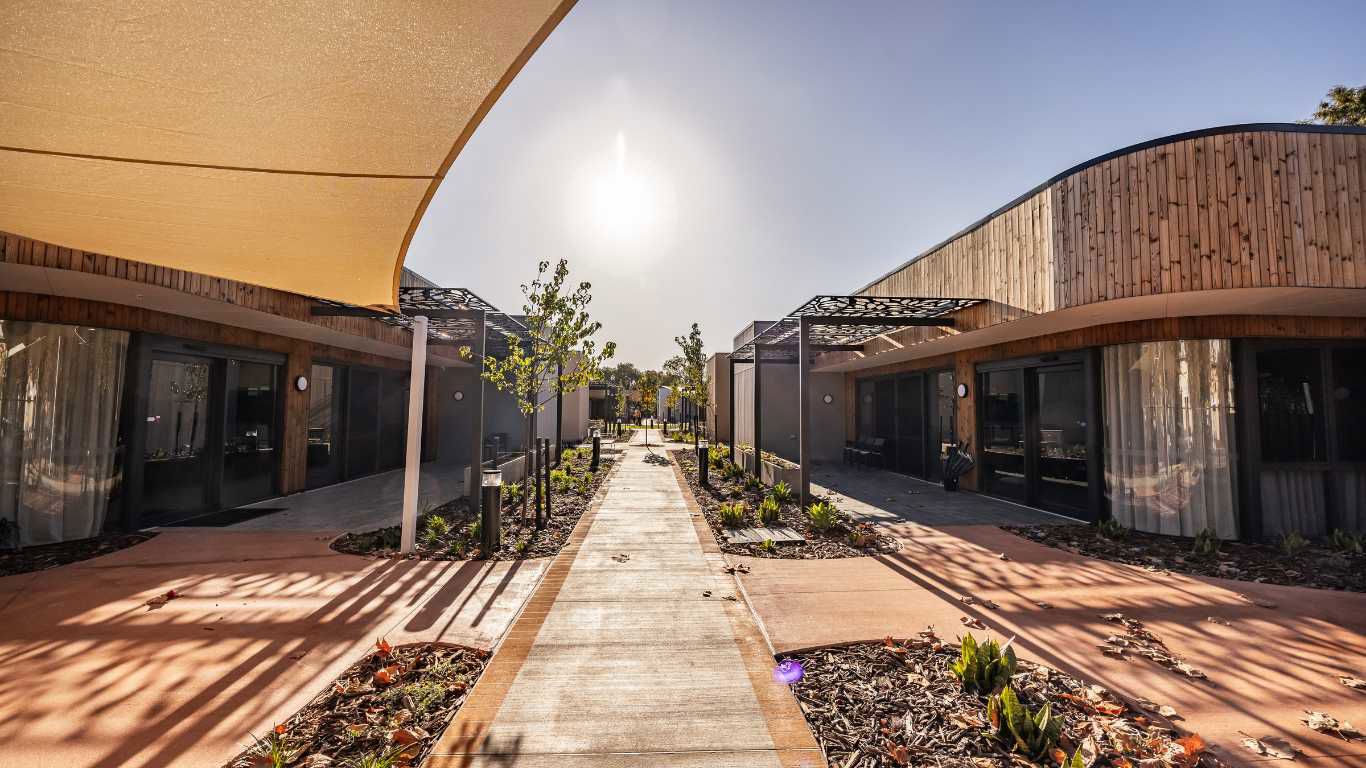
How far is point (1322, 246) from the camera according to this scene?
543 centimetres

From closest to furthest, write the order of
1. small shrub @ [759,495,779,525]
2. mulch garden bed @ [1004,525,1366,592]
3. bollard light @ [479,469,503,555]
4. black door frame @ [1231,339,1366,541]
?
mulch garden bed @ [1004,525,1366,592], bollard light @ [479,469,503,555], black door frame @ [1231,339,1366,541], small shrub @ [759,495,779,525]

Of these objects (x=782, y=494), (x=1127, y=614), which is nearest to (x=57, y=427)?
(x=782, y=494)

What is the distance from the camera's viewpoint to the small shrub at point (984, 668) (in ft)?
9.82

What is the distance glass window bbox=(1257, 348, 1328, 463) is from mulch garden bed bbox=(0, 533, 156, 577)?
15.1m

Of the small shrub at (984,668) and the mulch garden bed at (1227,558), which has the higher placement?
the small shrub at (984,668)

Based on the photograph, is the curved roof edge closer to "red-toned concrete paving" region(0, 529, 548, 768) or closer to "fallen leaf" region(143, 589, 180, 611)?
"red-toned concrete paving" region(0, 529, 548, 768)

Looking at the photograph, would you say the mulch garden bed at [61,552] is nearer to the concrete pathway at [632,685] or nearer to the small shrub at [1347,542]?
the concrete pathway at [632,685]

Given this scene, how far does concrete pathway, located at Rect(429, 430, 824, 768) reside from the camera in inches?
98.0

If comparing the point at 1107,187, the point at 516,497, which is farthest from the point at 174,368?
the point at 1107,187

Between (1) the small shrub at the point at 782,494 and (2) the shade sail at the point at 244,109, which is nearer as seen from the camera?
(2) the shade sail at the point at 244,109

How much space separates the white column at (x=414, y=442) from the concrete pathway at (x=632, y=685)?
194cm

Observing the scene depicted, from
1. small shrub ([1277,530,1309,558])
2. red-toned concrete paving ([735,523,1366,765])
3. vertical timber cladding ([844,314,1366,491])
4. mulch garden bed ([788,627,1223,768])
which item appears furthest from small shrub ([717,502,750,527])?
small shrub ([1277,530,1309,558])

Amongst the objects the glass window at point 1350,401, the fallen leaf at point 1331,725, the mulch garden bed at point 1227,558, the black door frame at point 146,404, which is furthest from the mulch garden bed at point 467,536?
the glass window at point 1350,401

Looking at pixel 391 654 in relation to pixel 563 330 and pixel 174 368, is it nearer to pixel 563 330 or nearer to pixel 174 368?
pixel 563 330
